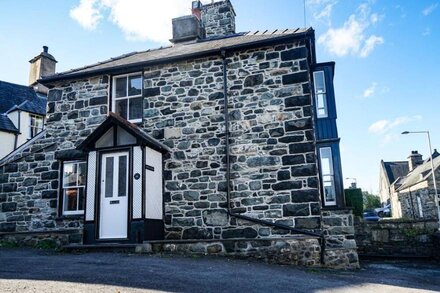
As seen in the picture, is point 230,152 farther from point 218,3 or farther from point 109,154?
point 218,3

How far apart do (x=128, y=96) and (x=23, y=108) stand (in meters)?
11.6

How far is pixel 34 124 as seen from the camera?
2086 centimetres

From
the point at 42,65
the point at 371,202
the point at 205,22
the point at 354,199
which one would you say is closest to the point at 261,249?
the point at 354,199

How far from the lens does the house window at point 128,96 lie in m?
11.8

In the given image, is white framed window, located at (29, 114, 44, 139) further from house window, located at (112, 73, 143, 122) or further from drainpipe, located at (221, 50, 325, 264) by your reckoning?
drainpipe, located at (221, 50, 325, 264)

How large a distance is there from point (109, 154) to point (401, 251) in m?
11.6

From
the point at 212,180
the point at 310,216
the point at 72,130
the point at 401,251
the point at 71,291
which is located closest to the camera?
the point at 71,291

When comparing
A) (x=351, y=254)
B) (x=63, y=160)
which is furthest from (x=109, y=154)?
(x=351, y=254)

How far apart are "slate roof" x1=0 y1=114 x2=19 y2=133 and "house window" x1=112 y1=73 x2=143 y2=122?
1085 centimetres

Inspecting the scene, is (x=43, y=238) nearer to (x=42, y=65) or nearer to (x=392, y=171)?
(x=42, y=65)

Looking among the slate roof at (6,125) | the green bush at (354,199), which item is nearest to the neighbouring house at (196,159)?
the green bush at (354,199)

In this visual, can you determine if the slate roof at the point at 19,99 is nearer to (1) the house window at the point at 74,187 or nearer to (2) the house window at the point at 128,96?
(1) the house window at the point at 74,187

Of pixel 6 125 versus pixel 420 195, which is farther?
pixel 420 195

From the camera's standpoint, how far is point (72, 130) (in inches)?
472
